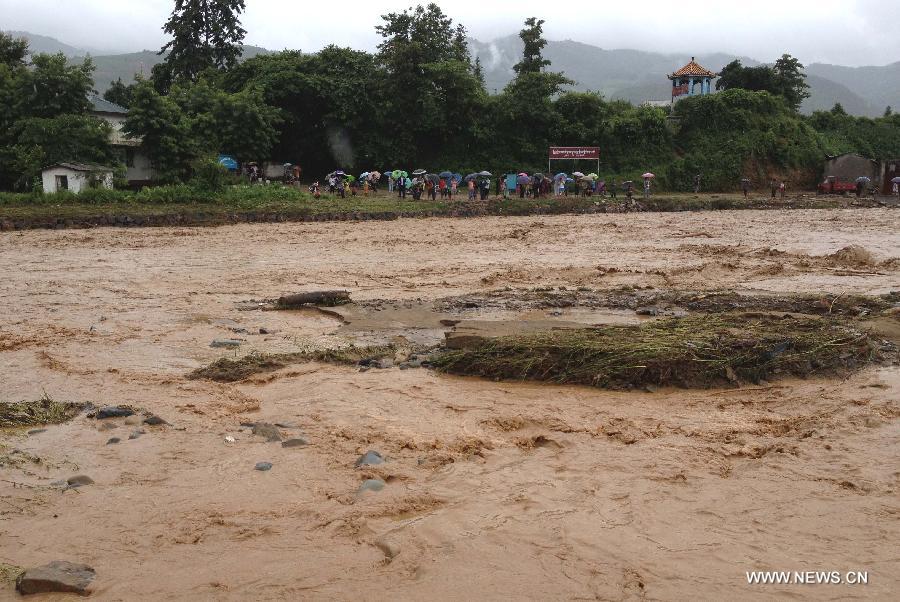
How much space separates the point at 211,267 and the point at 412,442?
1283 centimetres

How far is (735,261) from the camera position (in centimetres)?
1805

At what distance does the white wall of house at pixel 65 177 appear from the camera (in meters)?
30.9

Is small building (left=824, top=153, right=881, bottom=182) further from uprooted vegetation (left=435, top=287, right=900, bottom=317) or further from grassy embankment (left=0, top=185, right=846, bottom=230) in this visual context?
uprooted vegetation (left=435, top=287, right=900, bottom=317)

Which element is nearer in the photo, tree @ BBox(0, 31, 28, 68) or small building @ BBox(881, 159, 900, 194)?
tree @ BBox(0, 31, 28, 68)

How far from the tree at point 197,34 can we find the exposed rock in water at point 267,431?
45484 mm

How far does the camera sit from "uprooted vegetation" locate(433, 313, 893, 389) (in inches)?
316

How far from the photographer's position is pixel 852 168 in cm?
4769

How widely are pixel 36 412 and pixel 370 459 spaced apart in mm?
3556

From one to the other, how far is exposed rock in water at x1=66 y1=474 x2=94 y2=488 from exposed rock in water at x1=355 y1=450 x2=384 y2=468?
204cm

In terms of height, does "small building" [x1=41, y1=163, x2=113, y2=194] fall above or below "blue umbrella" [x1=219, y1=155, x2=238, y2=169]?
below

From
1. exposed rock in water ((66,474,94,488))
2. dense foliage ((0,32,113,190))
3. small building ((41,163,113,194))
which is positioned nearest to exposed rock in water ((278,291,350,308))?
exposed rock in water ((66,474,94,488))

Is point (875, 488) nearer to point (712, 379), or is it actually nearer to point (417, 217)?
point (712, 379)

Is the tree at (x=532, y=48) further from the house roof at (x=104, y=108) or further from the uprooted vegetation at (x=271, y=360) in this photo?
the uprooted vegetation at (x=271, y=360)

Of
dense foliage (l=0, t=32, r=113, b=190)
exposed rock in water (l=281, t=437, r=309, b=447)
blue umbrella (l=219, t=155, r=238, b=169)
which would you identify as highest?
dense foliage (l=0, t=32, r=113, b=190)
